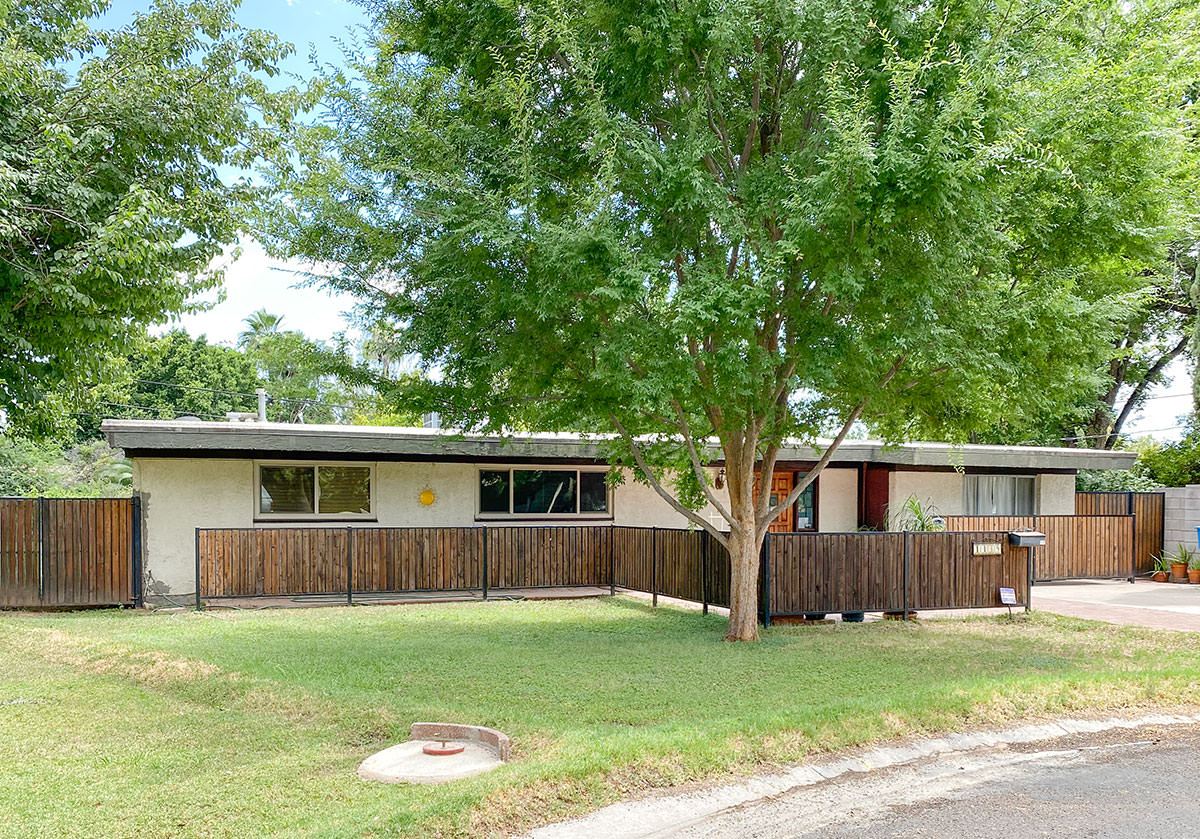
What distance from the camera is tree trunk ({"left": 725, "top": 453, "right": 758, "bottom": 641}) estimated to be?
413 inches

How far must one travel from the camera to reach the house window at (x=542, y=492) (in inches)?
652

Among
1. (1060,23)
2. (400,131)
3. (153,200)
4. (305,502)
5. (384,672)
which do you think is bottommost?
(384,672)

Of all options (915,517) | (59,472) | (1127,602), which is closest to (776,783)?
(1127,602)

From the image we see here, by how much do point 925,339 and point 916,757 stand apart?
3876mm

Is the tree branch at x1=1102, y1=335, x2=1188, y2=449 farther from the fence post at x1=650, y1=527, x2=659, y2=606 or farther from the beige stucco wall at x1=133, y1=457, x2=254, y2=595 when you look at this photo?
the beige stucco wall at x1=133, y1=457, x2=254, y2=595

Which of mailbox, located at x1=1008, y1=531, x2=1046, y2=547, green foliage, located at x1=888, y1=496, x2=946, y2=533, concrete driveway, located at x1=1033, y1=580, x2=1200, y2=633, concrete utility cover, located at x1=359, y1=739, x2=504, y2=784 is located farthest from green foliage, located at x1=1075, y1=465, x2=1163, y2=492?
concrete utility cover, located at x1=359, y1=739, x2=504, y2=784

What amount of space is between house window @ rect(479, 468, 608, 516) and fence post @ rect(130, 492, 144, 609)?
5523 millimetres

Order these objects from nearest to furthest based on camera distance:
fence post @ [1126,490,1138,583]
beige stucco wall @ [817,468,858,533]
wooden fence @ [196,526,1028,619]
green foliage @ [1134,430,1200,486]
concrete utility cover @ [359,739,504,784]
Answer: concrete utility cover @ [359,739,504,784] → wooden fence @ [196,526,1028,619] → fence post @ [1126,490,1138,583] → beige stucco wall @ [817,468,858,533] → green foliage @ [1134,430,1200,486]

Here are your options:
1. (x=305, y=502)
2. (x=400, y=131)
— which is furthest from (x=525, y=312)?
(x=305, y=502)

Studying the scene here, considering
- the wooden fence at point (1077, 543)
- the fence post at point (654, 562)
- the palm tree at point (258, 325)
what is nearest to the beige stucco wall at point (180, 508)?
the fence post at point (654, 562)

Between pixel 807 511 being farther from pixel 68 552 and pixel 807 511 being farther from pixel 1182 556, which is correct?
pixel 68 552

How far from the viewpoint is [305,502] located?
1527cm

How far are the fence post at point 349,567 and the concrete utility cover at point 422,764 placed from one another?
824cm

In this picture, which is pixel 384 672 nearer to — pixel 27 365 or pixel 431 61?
pixel 27 365
